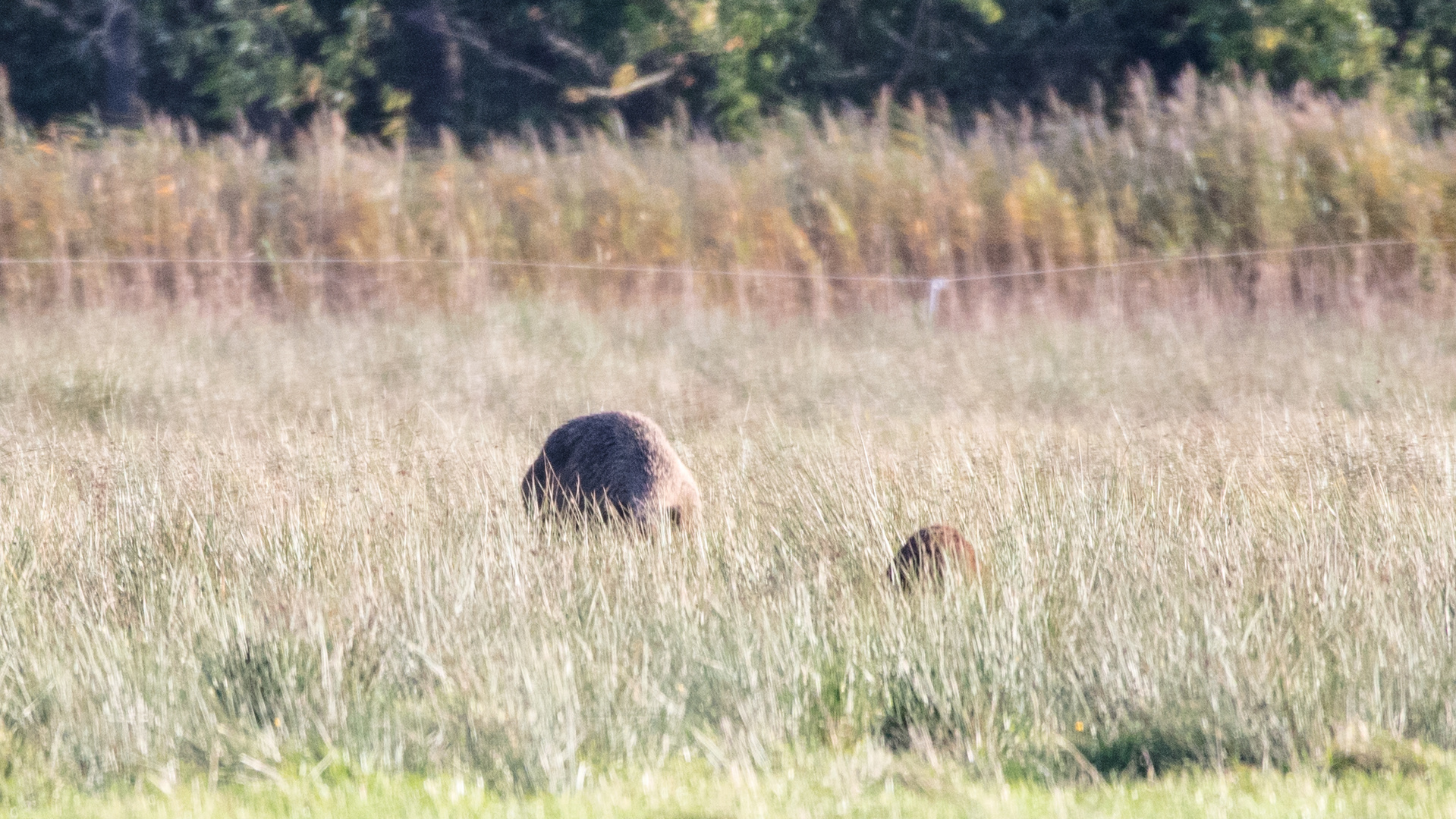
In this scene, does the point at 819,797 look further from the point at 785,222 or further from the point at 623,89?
the point at 623,89

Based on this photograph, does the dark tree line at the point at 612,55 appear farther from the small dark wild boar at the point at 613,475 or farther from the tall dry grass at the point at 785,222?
the small dark wild boar at the point at 613,475

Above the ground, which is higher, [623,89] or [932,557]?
[623,89]

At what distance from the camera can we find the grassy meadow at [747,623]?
377 cm

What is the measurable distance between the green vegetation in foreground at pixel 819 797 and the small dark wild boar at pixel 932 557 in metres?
1.26

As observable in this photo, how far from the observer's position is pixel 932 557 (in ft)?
16.6

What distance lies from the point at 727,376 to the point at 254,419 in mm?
3110

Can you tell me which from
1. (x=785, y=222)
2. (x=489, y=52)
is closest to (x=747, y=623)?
(x=785, y=222)

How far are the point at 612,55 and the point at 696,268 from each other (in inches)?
403

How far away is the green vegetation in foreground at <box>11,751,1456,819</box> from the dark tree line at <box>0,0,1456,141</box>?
1671 cm

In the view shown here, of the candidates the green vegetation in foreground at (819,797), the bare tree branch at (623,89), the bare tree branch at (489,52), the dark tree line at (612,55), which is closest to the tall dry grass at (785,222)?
the dark tree line at (612,55)

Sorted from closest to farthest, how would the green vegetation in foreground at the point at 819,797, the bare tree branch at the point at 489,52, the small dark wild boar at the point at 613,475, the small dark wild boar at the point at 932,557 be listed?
the green vegetation in foreground at the point at 819,797 → the small dark wild boar at the point at 932,557 → the small dark wild boar at the point at 613,475 → the bare tree branch at the point at 489,52

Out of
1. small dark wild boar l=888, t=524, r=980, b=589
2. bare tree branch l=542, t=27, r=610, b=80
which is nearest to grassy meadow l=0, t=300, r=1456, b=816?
small dark wild boar l=888, t=524, r=980, b=589

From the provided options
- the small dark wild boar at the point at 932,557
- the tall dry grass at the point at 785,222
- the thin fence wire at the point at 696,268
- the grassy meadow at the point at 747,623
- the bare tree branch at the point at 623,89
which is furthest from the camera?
the bare tree branch at the point at 623,89

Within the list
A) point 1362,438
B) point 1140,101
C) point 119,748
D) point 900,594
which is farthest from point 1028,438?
point 1140,101
